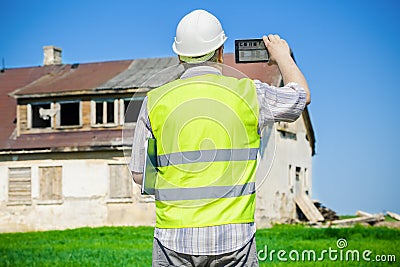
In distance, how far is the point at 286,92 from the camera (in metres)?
2.66

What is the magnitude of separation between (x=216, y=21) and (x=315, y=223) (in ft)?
78.0

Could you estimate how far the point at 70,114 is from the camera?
28.4 m

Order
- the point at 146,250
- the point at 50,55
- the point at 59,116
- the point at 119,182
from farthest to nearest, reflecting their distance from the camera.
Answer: the point at 50,55 → the point at 59,116 → the point at 119,182 → the point at 146,250

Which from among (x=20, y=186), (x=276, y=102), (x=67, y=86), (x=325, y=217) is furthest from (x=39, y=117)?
(x=276, y=102)

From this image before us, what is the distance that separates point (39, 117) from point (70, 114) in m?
1.29

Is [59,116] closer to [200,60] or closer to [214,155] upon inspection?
[200,60]

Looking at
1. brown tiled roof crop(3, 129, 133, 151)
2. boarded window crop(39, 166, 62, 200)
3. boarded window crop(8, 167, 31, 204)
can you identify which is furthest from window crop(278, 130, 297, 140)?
boarded window crop(8, 167, 31, 204)

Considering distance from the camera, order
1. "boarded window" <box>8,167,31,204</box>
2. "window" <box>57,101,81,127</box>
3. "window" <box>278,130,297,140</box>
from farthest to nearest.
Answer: "window" <box>57,101,81,127</box> → "window" <box>278,130,297,140</box> → "boarded window" <box>8,167,31,204</box>

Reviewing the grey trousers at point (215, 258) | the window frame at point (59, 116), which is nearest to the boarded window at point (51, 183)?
the window frame at point (59, 116)

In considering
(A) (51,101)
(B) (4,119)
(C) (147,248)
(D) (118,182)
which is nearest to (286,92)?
(C) (147,248)

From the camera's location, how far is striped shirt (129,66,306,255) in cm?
255

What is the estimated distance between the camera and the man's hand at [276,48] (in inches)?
109

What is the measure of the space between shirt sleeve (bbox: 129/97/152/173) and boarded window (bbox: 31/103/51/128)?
24.6 meters

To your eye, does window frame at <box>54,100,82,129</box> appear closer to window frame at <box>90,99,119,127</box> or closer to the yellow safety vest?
window frame at <box>90,99,119,127</box>
